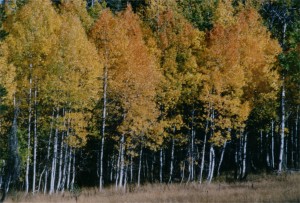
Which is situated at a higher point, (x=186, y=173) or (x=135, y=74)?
(x=135, y=74)

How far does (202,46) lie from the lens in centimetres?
2873

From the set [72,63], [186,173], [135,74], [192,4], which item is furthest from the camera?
[192,4]

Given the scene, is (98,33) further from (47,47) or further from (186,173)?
(186,173)

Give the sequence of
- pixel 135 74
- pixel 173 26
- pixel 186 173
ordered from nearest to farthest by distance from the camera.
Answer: pixel 135 74, pixel 173 26, pixel 186 173

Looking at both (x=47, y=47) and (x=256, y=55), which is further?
(x=256, y=55)

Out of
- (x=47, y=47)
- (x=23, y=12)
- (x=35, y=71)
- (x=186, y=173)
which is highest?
(x=23, y=12)

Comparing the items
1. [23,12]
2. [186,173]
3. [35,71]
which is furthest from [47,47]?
[186,173]

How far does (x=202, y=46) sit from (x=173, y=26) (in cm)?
437

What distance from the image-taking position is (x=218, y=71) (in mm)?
25375

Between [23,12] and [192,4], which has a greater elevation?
[192,4]

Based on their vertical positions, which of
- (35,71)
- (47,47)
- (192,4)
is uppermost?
(192,4)

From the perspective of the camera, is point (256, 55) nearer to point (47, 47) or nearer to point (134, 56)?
point (134, 56)

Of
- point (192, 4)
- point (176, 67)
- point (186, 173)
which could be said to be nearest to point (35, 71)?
point (176, 67)

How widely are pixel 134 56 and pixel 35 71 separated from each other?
6406 millimetres
